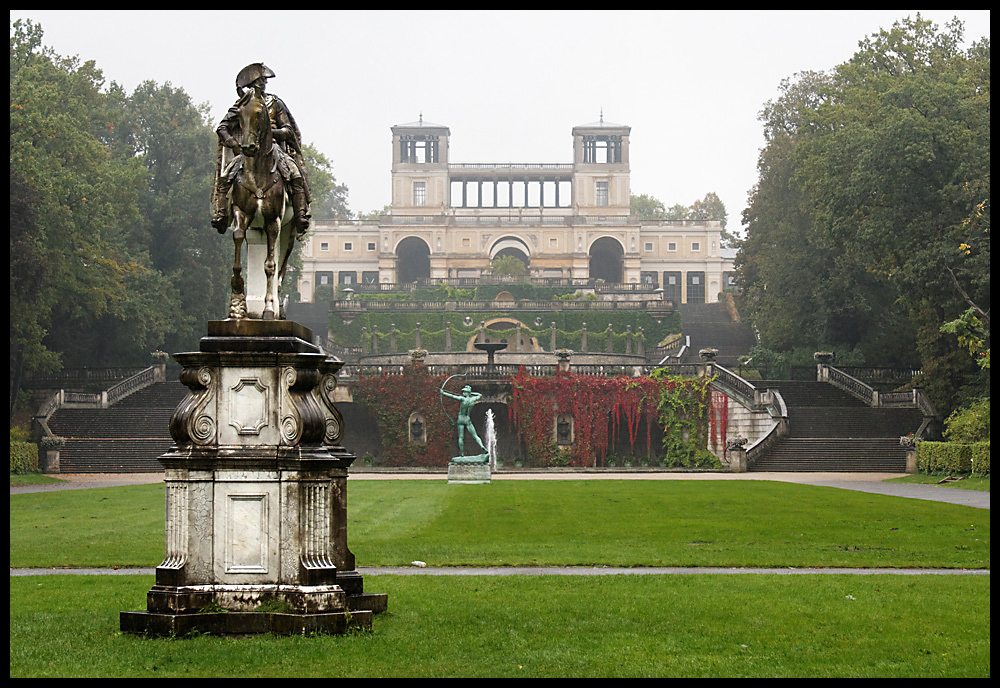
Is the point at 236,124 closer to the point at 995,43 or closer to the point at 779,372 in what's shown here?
the point at 995,43

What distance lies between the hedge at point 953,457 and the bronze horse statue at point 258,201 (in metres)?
30.0

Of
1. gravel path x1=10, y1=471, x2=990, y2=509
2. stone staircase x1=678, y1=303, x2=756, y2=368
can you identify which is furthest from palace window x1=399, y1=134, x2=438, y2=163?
gravel path x1=10, y1=471, x2=990, y2=509

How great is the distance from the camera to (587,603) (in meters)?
11.6

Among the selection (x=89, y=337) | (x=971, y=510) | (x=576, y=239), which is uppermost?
(x=576, y=239)

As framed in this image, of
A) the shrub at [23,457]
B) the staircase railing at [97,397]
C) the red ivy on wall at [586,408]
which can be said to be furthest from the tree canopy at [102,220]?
the red ivy on wall at [586,408]

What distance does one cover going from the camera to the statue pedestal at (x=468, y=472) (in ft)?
116

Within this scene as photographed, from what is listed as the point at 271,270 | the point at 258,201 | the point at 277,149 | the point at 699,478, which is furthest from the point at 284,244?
the point at 699,478

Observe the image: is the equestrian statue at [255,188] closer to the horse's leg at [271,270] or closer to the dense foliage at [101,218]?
Answer: the horse's leg at [271,270]

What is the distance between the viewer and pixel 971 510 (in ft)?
78.7

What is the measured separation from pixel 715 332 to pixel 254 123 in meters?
68.9

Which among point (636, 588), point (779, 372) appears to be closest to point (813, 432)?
point (779, 372)

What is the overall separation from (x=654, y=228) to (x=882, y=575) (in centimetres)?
9379

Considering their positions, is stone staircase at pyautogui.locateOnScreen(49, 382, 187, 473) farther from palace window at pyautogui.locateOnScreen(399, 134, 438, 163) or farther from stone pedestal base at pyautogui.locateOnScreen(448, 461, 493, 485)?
palace window at pyautogui.locateOnScreen(399, 134, 438, 163)

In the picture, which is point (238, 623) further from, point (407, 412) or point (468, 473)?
point (407, 412)
